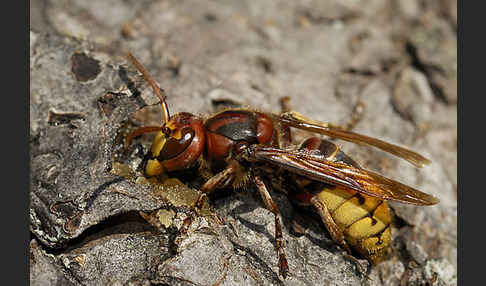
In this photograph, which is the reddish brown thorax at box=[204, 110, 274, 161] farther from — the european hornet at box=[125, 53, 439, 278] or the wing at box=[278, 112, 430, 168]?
the wing at box=[278, 112, 430, 168]

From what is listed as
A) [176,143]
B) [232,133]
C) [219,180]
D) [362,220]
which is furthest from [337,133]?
[176,143]

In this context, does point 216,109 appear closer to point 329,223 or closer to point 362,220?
point 329,223

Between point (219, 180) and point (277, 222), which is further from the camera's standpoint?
point (219, 180)

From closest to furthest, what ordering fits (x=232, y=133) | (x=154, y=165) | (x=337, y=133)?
1. (x=154, y=165)
2. (x=232, y=133)
3. (x=337, y=133)

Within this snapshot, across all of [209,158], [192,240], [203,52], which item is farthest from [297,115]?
[192,240]

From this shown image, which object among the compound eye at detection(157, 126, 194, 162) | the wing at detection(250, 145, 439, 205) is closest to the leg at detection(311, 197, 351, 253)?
the wing at detection(250, 145, 439, 205)
